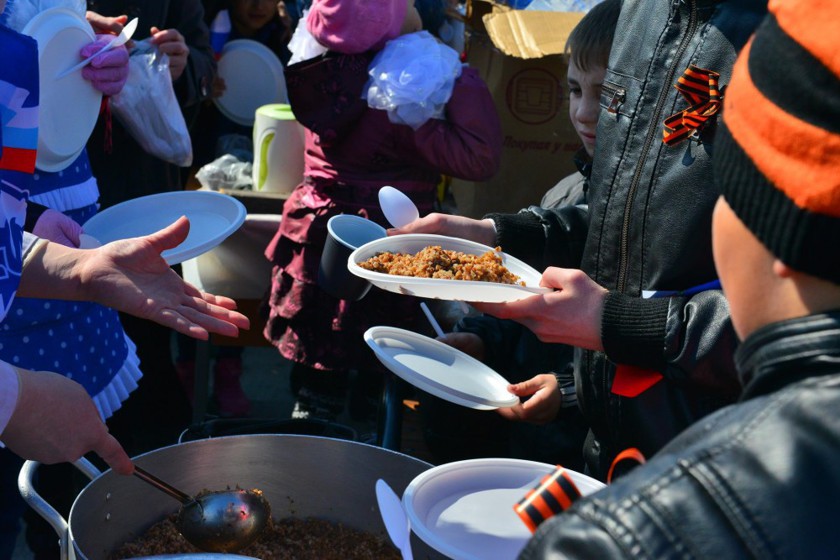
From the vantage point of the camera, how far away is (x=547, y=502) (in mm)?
750

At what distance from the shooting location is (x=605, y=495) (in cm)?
65

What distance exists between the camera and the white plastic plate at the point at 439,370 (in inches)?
61.7

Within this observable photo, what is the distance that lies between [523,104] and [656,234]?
199 cm

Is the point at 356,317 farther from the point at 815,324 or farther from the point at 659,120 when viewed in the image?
the point at 815,324

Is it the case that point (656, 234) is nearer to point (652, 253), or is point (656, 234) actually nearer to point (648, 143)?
point (652, 253)

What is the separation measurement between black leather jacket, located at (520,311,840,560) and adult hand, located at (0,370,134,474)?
0.86 metres

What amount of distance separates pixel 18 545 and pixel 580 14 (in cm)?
285

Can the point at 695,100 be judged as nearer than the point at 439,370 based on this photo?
Yes

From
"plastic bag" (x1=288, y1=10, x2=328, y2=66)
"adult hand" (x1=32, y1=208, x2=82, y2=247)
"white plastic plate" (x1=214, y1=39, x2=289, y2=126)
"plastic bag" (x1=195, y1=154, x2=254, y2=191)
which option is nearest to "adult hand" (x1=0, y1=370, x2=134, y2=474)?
"adult hand" (x1=32, y1=208, x2=82, y2=247)

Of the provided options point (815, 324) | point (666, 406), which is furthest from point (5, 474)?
point (815, 324)

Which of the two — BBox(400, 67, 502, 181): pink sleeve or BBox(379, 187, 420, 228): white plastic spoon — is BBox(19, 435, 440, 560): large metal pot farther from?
BBox(400, 67, 502, 181): pink sleeve

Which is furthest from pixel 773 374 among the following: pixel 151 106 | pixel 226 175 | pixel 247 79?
pixel 247 79

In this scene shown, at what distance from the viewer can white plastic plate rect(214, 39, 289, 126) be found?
399 centimetres

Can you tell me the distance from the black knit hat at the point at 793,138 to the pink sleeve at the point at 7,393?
3.29ft
